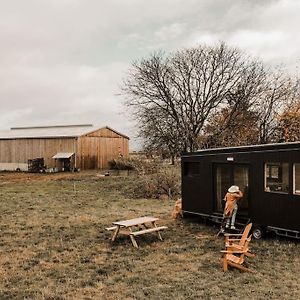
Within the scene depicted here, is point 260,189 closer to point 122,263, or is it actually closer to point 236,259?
point 236,259

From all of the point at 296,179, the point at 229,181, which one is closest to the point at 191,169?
the point at 229,181

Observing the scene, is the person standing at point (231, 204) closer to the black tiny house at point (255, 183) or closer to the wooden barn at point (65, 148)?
the black tiny house at point (255, 183)

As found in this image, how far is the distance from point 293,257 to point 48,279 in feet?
16.0

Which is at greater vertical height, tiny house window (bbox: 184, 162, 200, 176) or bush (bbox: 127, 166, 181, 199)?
tiny house window (bbox: 184, 162, 200, 176)

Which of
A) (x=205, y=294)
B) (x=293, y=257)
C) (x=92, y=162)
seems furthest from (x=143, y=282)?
(x=92, y=162)

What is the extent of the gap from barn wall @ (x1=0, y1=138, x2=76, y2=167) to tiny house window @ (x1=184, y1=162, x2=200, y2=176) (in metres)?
20.6

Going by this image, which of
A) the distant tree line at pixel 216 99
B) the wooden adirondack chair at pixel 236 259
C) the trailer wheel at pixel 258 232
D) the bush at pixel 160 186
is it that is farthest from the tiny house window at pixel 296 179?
the distant tree line at pixel 216 99

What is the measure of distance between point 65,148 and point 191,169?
21625 millimetres

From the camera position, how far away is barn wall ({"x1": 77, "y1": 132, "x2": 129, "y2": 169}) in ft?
108

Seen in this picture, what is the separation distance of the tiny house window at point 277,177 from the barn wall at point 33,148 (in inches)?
946

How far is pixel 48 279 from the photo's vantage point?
7379mm

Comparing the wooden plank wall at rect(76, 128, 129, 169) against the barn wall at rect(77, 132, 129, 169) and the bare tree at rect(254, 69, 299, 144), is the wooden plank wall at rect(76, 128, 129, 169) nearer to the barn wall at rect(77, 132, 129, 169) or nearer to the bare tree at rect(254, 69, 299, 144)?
the barn wall at rect(77, 132, 129, 169)

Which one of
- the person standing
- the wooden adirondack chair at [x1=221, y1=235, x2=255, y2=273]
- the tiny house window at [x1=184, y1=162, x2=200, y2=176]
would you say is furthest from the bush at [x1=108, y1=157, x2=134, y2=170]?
the wooden adirondack chair at [x1=221, y1=235, x2=255, y2=273]

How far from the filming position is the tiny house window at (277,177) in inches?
384
